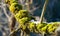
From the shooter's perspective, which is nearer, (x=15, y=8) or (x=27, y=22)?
(x=27, y=22)

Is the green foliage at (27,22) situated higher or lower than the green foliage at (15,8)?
lower

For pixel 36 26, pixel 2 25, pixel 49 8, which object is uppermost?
pixel 36 26

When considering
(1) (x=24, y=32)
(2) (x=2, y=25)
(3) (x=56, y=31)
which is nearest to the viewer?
(3) (x=56, y=31)

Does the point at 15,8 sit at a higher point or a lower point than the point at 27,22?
higher

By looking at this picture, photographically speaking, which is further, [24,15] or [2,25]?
[2,25]

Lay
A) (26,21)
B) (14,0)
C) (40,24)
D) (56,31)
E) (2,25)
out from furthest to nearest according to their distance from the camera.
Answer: (2,25) → (14,0) → (26,21) → (40,24) → (56,31)

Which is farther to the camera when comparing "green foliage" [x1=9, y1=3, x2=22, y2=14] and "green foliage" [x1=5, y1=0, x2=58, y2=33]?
"green foliage" [x1=9, y1=3, x2=22, y2=14]

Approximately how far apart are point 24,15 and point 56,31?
1.39 meters

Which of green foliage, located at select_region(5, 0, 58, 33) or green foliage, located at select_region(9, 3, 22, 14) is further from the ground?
green foliage, located at select_region(9, 3, 22, 14)

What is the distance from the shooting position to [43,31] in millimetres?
4266

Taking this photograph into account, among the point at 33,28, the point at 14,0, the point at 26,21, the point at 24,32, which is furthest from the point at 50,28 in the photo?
the point at 14,0

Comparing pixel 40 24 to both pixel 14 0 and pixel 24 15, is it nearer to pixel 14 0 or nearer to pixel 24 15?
pixel 24 15

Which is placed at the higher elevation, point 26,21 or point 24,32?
point 26,21

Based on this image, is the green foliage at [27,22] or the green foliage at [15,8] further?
the green foliage at [15,8]
